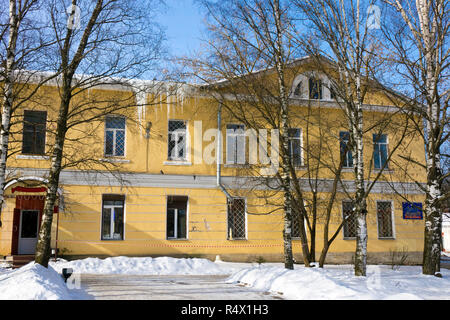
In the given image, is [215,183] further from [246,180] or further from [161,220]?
[161,220]

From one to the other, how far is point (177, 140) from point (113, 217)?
4.07 meters

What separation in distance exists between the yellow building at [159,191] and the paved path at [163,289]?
13.3 feet

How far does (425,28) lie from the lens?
11.5 m

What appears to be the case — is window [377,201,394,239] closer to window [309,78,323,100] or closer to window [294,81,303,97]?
window [309,78,323,100]

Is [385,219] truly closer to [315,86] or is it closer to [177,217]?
[315,86]

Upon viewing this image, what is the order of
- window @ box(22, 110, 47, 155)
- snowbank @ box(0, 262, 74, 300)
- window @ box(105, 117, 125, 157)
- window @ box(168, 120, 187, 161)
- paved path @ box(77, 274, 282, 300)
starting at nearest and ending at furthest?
snowbank @ box(0, 262, 74, 300) < paved path @ box(77, 274, 282, 300) < window @ box(22, 110, 47, 155) < window @ box(105, 117, 125, 157) < window @ box(168, 120, 187, 161)

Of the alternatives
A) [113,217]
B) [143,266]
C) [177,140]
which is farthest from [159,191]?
[143,266]

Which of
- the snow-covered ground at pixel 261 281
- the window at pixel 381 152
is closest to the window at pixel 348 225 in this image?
the window at pixel 381 152

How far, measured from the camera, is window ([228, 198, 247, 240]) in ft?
56.4

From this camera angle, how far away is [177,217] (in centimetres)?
1684

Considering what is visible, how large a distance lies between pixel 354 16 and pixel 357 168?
4.16m

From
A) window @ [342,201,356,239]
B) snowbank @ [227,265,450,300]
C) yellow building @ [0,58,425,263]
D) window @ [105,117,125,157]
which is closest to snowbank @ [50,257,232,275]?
yellow building @ [0,58,425,263]

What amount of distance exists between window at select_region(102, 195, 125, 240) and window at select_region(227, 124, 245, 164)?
190 inches
